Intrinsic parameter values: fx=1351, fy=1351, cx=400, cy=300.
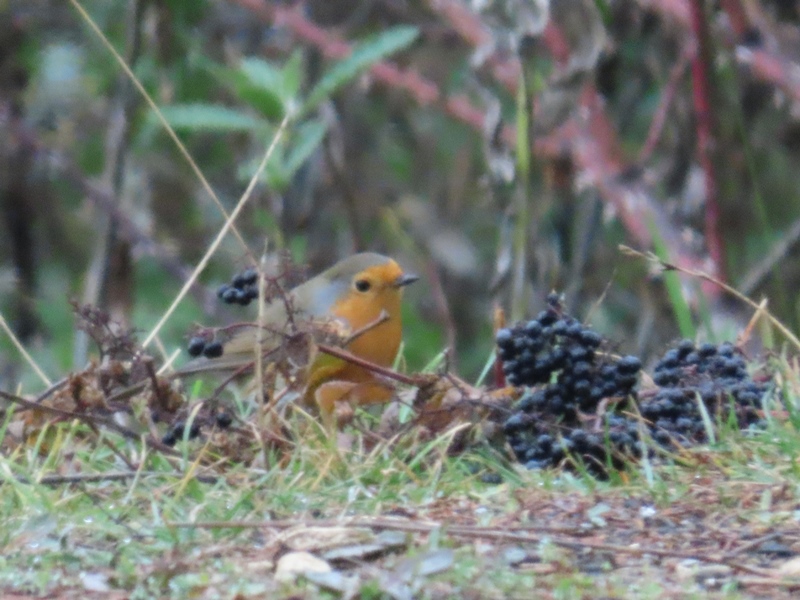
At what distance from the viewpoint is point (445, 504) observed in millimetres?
2672

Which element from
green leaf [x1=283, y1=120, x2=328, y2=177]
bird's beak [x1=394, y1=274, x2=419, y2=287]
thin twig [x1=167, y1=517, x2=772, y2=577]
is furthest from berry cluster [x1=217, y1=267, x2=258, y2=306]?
green leaf [x1=283, y1=120, x2=328, y2=177]

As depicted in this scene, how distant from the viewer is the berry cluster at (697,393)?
3.17 meters

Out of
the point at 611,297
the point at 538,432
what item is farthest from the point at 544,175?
the point at 538,432

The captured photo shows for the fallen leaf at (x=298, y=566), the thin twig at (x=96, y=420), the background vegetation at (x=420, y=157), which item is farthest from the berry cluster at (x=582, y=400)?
the fallen leaf at (x=298, y=566)

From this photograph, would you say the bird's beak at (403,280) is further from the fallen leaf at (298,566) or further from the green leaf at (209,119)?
the fallen leaf at (298,566)

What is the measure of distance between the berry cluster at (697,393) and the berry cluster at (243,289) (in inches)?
40.1

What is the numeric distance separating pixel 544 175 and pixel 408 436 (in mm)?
2950

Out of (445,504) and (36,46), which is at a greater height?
(36,46)

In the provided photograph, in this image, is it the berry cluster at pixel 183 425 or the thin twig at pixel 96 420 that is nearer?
the thin twig at pixel 96 420

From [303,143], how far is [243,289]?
1689 mm

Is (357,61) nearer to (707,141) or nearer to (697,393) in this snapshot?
(707,141)

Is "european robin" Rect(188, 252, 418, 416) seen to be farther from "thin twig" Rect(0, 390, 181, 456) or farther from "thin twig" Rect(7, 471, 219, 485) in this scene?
"thin twig" Rect(7, 471, 219, 485)

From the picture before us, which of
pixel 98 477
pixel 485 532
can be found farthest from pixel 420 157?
pixel 485 532

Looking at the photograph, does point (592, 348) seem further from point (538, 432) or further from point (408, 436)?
point (408, 436)
